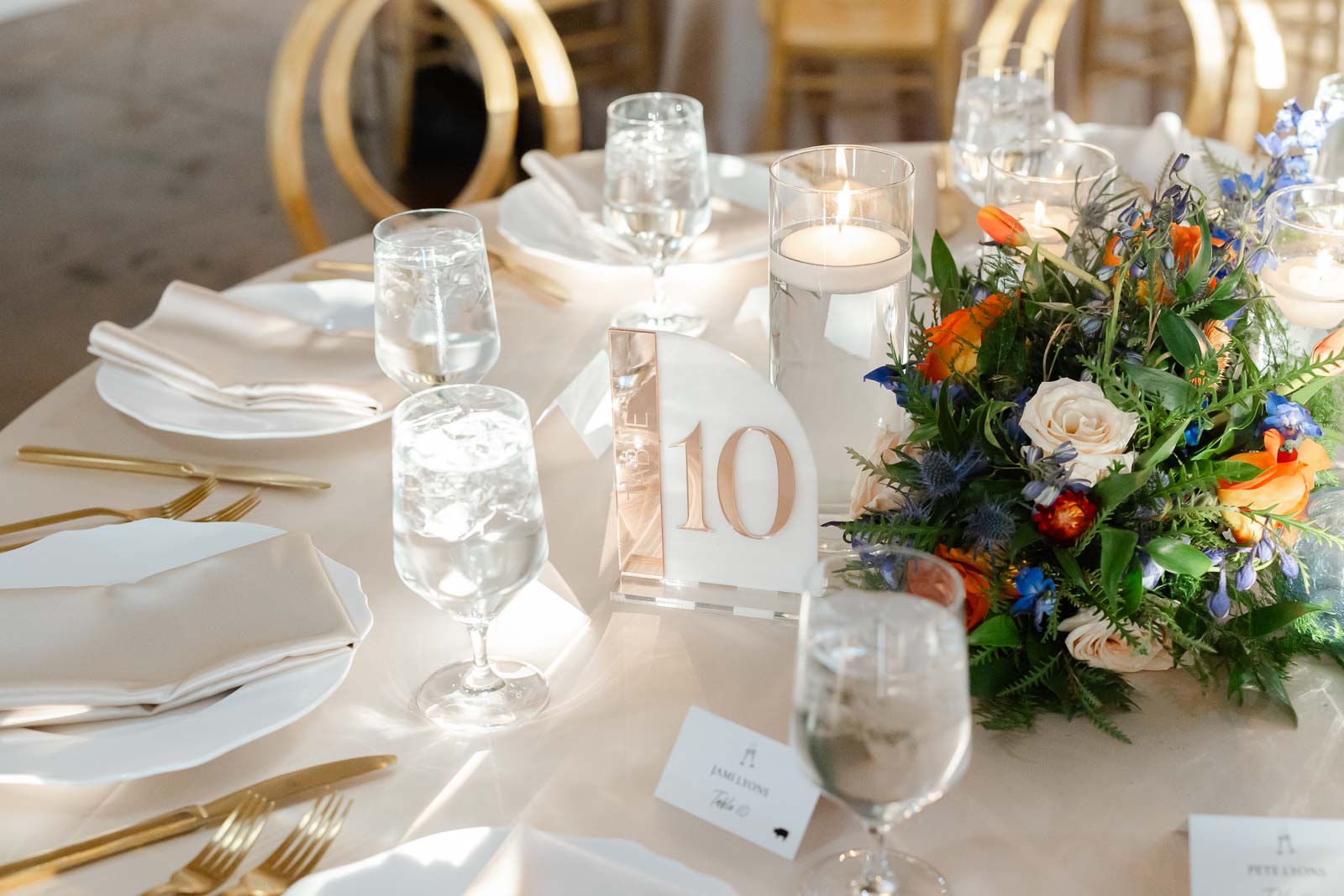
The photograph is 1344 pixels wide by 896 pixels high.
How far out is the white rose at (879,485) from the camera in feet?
2.92

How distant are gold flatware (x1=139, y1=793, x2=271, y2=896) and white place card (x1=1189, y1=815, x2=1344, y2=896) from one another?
53 cm

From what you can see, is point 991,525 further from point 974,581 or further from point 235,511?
point 235,511

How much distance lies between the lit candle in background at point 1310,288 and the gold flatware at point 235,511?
2.70 feet

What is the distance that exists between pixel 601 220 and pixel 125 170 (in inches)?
152

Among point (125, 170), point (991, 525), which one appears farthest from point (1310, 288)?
point (125, 170)

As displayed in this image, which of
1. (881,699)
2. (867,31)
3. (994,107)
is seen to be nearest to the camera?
(881,699)

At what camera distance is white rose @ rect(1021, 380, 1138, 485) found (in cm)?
79

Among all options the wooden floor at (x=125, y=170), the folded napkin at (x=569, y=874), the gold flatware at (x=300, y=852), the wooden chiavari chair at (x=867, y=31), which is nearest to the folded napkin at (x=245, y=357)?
the gold flatware at (x=300, y=852)

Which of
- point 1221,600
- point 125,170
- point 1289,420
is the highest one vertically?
point 1289,420

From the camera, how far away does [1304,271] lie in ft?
3.05

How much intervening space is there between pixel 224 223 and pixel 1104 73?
2.90 m

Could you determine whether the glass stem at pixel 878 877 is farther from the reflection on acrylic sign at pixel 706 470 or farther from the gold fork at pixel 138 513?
the gold fork at pixel 138 513

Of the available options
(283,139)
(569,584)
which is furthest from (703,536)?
(283,139)

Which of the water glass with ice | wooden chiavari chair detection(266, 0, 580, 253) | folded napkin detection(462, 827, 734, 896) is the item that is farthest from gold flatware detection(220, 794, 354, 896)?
wooden chiavari chair detection(266, 0, 580, 253)
